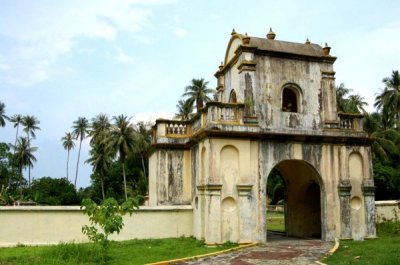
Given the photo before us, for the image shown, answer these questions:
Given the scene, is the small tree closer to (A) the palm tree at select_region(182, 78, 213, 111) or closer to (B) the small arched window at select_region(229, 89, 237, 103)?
(B) the small arched window at select_region(229, 89, 237, 103)

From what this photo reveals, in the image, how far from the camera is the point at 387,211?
19.2 metres

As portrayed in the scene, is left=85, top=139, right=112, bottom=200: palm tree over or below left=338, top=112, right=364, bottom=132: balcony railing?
over

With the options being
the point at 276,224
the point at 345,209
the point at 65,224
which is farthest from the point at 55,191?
the point at 345,209

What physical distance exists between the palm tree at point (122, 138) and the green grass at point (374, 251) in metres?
28.0

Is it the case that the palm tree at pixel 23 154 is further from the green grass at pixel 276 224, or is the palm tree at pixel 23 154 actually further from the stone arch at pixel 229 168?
the stone arch at pixel 229 168

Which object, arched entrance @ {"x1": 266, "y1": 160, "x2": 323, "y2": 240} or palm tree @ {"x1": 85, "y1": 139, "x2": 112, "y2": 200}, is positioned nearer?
arched entrance @ {"x1": 266, "y1": 160, "x2": 323, "y2": 240}

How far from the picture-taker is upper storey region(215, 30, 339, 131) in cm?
1596

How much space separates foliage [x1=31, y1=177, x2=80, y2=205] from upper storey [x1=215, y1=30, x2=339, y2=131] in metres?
33.1

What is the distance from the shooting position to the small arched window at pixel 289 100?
55.7ft

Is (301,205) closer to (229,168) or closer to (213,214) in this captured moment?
(229,168)

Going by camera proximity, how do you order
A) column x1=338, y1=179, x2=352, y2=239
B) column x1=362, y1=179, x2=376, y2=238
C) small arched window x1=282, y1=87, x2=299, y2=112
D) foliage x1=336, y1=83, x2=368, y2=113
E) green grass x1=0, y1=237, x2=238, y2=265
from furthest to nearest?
foliage x1=336, y1=83, x2=368, y2=113, small arched window x1=282, y1=87, x2=299, y2=112, column x1=362, y1=179, x2=376, y2=238, column x1=338, y1=179, x2=352, y2=239, green grass x1=0, y1=237, x2=238, y2=265

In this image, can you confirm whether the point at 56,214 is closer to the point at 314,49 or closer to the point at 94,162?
the point at 314,49

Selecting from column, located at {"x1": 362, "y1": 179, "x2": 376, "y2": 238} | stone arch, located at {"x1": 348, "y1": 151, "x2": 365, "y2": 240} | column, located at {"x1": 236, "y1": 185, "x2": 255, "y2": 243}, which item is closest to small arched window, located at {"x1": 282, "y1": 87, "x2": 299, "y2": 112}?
stone arch, located at {"x1": 348, "y1": 151, "x2": 365, "y2": 240}

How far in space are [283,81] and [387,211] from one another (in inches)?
305
